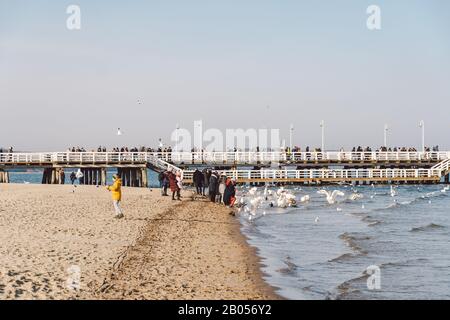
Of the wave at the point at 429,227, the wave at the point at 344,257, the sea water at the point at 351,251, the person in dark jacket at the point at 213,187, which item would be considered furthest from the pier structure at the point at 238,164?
the wave at the point at 344,257

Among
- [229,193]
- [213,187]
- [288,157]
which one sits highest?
[288,157]

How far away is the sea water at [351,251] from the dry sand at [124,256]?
2.72 ft

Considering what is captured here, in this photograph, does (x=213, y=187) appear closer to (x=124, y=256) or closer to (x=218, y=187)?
(x=218, y=187)

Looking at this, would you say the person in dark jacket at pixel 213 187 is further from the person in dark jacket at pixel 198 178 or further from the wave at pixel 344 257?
the wave at pixel 344 257

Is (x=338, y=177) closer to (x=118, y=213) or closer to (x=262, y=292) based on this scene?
(x=118, y=213)

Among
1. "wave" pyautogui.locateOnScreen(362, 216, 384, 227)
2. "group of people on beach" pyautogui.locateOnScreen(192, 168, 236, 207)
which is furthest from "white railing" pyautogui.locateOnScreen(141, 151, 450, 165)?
"wave" pyautogui.locateOnScreen(362, 216, 384, 227)

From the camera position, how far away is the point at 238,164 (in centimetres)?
5622

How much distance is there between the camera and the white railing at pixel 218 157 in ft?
171

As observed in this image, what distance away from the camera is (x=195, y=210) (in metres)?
28.2

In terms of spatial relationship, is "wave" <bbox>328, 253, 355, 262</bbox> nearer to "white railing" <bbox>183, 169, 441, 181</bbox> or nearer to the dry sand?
the dry sand

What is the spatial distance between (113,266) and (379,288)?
5099mm

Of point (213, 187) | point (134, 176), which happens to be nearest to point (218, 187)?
point (213, 187)

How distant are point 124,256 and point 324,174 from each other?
43875 millimetres

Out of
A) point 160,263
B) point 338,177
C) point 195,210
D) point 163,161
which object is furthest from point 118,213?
point 338,177
